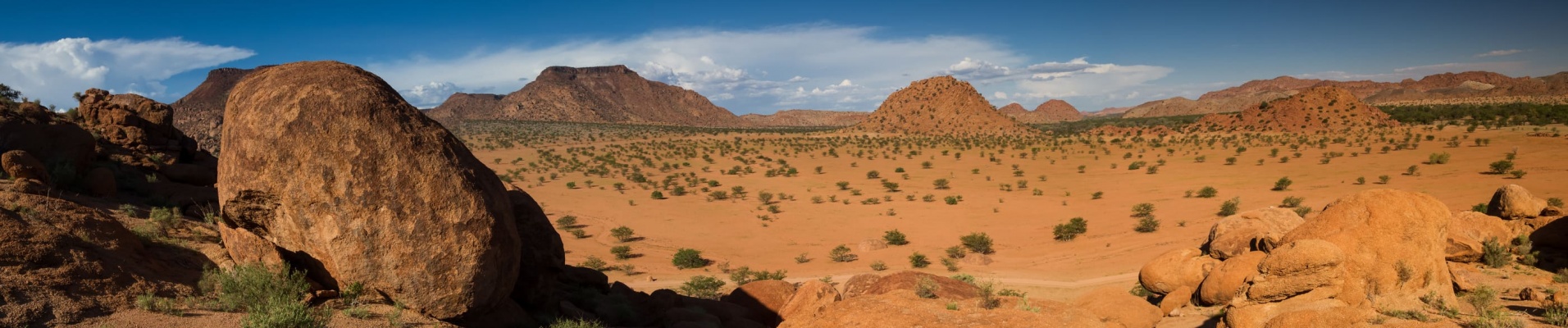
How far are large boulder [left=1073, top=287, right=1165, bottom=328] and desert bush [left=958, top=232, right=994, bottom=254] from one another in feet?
25.9

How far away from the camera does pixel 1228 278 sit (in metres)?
9.80

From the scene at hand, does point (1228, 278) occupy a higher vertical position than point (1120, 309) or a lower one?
higher

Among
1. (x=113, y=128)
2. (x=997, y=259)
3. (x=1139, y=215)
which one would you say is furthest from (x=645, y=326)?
(x=1139, y=215)

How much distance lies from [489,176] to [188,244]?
12.8 ft

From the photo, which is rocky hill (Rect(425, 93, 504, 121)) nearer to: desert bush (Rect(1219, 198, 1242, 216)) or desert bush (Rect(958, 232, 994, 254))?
desert bush (Rect(958, 232, 994, 254))

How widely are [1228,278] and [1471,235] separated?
681cm

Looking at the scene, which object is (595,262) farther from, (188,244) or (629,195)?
(629,195)

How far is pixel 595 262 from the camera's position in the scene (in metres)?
16.6

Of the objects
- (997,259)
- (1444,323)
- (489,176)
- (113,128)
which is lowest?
(997,259)

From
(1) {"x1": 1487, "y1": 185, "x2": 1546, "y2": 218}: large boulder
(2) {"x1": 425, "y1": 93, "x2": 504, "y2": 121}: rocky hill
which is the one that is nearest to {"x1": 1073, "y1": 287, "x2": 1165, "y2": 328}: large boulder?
(1) {"x1": 1487, "y1": 185, "x2": 1546, "y2": 218}: large boulder

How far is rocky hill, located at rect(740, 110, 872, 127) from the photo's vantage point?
15838 cm

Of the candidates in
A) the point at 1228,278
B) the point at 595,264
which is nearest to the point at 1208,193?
the point at 1228,278

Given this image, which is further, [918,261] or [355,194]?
[918,261]

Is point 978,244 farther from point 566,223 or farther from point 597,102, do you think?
point 597,102
